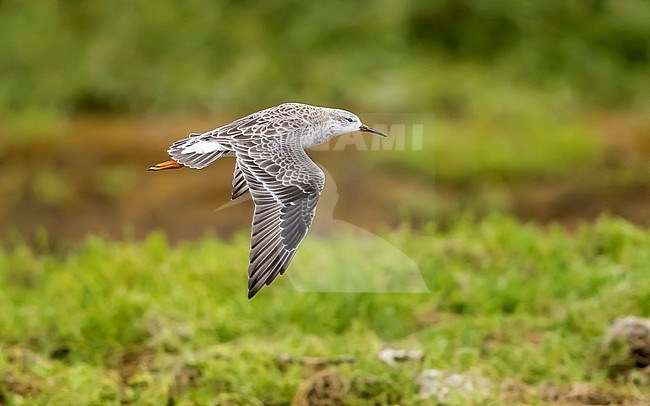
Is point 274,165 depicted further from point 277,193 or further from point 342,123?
point 342,123

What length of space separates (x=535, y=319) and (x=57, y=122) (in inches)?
247

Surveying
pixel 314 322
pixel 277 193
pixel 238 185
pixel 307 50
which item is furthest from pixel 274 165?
pixel 307 50

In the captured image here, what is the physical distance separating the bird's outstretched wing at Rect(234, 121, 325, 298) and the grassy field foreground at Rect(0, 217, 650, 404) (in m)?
1.84

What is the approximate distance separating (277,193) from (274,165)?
0.26 feet

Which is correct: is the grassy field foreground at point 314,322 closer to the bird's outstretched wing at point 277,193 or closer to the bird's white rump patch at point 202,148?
the bird's outstretched wing at point 277,193

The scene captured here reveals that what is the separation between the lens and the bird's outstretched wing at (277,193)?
371 cm

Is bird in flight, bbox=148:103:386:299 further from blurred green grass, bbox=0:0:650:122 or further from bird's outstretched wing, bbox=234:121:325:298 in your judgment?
blurred green grass, bbox=0:0:650:122

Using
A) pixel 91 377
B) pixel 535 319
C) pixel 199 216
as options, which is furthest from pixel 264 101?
pixel 91 377

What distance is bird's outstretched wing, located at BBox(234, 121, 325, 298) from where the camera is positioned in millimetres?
3705

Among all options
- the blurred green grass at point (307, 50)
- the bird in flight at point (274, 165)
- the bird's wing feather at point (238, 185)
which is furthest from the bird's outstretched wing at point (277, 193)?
the blurred green grass at point (307, 50)

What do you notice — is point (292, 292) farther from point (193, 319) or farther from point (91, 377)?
point (91, 377)

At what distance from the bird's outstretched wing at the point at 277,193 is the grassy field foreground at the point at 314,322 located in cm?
184

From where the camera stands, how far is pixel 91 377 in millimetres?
5742

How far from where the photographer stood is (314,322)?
22.0 ft
